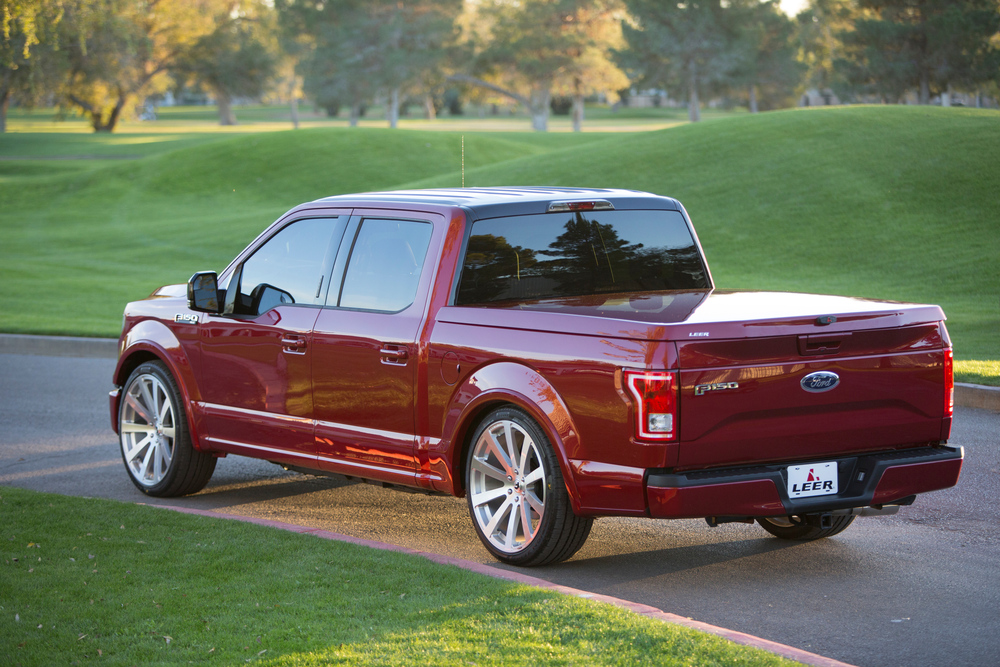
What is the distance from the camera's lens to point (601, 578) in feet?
19.9

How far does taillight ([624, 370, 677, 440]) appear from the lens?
17.1ft

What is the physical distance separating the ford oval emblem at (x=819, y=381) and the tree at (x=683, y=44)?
245 feet

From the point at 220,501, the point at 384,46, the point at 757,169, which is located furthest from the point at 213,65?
the point at 220,501

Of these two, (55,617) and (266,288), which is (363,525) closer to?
(266,288)

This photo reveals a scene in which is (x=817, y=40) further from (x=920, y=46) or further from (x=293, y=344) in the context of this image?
(x=293, y=344)

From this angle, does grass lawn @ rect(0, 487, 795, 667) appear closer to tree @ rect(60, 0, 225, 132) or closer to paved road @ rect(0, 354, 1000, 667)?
paved road @ rect(0, 354, 1000, 667)

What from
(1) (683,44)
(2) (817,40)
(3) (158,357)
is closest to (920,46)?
(1) (683,44)

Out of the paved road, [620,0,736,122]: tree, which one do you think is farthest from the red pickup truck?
[620,0,736,122]: tree

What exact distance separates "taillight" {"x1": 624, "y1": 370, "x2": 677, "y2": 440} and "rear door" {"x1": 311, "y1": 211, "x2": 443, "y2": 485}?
4.98ft

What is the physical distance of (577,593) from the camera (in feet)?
17.7

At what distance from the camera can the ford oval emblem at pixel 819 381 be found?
543cm

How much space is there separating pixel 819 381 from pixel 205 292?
390cm

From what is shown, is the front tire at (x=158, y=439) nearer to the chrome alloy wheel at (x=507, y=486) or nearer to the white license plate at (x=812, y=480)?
the chrome alloy wheel at (x=507, y=486)

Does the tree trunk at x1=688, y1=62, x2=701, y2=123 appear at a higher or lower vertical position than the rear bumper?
higher
